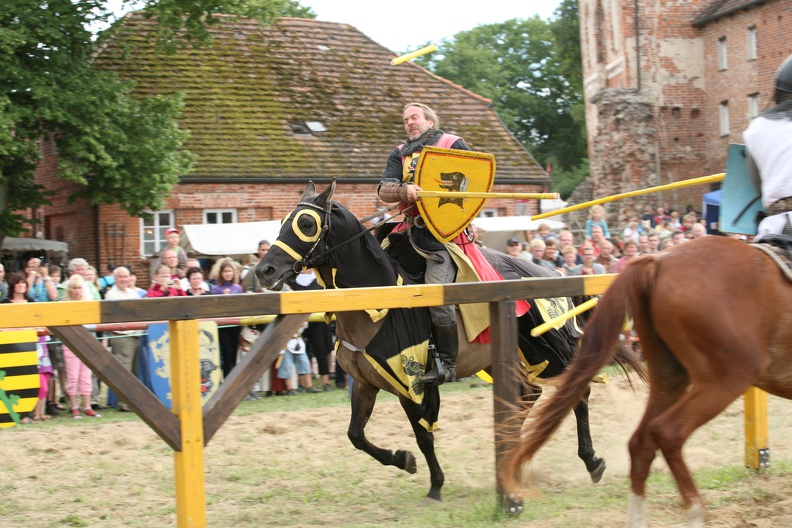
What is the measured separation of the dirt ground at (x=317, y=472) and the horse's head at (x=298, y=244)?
1.51m

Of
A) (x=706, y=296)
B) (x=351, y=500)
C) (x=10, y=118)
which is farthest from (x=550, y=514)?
(x=10, y=118)

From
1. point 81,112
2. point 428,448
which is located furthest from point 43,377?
point 81,112

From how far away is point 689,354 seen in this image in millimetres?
4523

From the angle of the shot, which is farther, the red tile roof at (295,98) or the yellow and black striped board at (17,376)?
the red tile roof at (295,98)

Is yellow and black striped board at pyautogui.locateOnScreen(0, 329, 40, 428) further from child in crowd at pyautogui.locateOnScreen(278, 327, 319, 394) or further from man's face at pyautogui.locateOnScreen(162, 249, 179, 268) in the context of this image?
child in crowd at pyautogui.locateOnScreen(278, 327, 319, 394)

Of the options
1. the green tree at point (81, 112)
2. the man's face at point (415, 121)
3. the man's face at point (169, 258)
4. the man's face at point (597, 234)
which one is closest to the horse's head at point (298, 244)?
the man's face at point (415, 121)

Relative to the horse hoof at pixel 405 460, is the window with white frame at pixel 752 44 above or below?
above

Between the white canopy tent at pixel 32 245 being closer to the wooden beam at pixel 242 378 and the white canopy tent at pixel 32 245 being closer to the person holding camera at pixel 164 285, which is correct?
the person holding camera at pixel 164 285

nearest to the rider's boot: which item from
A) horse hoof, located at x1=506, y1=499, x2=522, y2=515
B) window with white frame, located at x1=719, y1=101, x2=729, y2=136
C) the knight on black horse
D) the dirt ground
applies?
the knight on black horse

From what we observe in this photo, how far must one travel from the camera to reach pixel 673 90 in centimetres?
3356

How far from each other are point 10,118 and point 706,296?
50.9ft

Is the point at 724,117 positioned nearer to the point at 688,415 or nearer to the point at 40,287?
the point at 40,287

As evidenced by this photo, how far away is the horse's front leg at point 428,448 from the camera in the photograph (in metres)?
6.29

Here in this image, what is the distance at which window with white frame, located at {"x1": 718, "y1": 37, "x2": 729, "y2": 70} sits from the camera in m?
33.0
